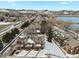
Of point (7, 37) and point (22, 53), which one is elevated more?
point (7, 37)

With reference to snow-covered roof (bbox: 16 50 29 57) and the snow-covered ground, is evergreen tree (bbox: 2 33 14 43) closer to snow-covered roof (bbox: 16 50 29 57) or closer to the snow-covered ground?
snow-covered roof (bbox: 16 50 29 57)

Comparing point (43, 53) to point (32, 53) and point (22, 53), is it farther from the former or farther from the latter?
point (22, 53)

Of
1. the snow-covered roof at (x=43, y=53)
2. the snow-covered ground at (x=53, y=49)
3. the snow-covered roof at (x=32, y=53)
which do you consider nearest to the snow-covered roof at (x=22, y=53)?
the snow-covered roof at (x=32, y=53)

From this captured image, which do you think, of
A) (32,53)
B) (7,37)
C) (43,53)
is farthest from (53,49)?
(7,37)

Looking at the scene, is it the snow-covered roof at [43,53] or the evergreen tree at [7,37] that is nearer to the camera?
the snow-covered roof at [43,53]

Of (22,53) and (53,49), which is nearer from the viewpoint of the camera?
(22,53)

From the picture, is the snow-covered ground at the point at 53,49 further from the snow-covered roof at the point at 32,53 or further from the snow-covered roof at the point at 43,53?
the snow-covered roof at the point at 32,53

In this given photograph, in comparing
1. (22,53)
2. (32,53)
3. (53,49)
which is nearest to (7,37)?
(22,53)

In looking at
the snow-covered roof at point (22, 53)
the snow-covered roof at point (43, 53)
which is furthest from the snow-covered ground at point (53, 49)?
the snow-covered roof at point (22, 53)

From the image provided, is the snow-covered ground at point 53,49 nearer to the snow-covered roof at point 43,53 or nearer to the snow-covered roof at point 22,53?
the snow-covered roof at point 43,53

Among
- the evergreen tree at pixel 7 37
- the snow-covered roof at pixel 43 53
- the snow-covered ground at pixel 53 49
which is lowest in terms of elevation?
the snow-covered roof at pixel 43 53

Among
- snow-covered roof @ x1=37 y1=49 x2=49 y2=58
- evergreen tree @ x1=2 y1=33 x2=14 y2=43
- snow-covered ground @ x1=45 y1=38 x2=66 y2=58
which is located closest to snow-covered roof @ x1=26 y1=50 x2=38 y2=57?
snow-covered roof @ x1=37 y1=49 x2=49 y2=58

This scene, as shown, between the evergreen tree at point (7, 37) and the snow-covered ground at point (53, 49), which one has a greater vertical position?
the evergreen tree at point (7, 37)
